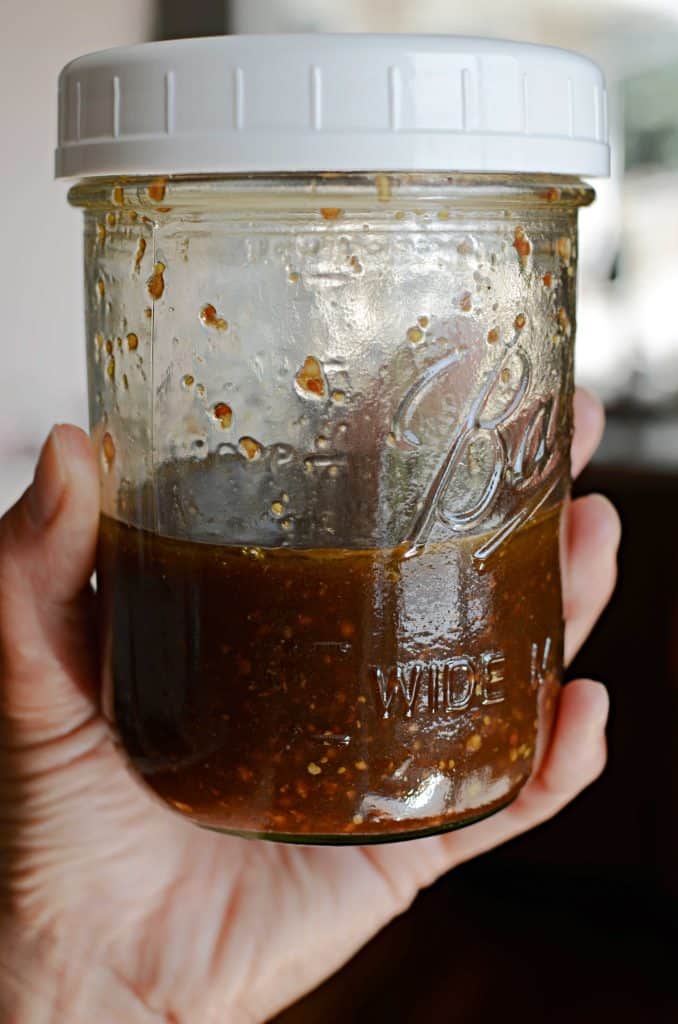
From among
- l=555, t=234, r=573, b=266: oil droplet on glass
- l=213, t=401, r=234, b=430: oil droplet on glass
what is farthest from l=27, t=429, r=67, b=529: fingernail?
l=555, t=234, r=573, b=266: oil droplet on glass

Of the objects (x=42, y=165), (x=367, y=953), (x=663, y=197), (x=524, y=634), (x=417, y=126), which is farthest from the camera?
(x=663, y=197)

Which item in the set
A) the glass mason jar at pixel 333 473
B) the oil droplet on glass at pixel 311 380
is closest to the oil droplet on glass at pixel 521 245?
the glass mason jar at pixel 333 473

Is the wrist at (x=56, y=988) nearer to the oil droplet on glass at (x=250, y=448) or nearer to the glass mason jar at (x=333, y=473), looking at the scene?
the glass mason jar at (x=333, y=473)

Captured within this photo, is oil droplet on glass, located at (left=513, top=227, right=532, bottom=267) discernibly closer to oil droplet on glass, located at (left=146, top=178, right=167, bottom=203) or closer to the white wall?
oil droplet on glass, located at (left=146, top=178, right=167, bottom=203)

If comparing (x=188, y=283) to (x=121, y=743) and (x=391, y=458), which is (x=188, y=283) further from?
(x=121, y=743)

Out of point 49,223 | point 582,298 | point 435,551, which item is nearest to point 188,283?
point 435,551
